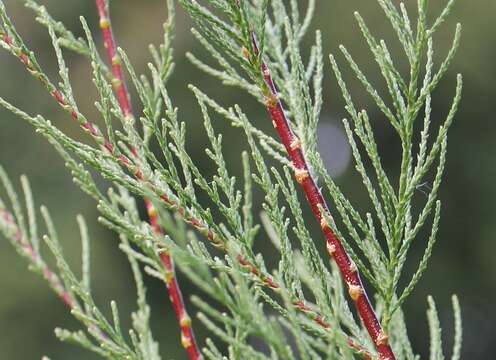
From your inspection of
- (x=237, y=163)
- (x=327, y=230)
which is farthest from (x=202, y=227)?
(x=237, y=163)

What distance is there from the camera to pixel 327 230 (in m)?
1.04

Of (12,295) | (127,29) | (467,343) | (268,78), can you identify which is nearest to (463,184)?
(467,343)

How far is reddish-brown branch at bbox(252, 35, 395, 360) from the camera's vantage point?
101cm

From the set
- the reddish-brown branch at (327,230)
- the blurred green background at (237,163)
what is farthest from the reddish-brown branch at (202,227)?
the blurred green background at (237,163)

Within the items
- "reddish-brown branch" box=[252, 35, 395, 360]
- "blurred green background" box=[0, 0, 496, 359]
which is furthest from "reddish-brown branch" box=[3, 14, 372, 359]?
"blurred green background" box=[0, 0, 496, 359]

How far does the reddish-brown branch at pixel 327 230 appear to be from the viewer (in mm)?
1012

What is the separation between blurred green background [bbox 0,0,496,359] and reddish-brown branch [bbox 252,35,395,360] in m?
7.46

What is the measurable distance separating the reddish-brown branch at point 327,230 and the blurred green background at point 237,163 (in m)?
7.46

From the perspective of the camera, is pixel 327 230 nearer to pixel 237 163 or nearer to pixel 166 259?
pixel 166 259

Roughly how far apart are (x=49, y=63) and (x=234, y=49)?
31.9 ft

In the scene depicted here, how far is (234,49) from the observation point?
107 centimetres

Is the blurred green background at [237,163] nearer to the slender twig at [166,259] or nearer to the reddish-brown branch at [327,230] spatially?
the slender twig at [166,259]

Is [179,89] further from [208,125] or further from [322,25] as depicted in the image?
[208,125]

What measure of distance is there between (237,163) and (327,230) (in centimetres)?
779
